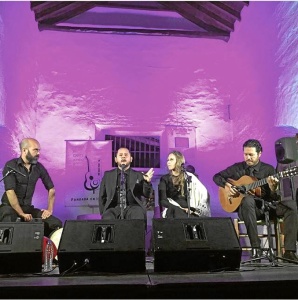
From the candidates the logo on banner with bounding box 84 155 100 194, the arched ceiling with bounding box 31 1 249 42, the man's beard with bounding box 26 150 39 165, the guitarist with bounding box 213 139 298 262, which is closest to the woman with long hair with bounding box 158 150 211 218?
the guitarist with bounding box 213 139 298 262

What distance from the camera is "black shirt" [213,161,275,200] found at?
451cm

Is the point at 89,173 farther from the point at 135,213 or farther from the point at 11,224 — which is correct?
the point at 11,224

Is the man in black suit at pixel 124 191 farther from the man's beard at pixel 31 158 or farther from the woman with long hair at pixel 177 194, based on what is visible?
the man's beard at pixel 31 158

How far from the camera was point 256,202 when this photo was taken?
4477mm

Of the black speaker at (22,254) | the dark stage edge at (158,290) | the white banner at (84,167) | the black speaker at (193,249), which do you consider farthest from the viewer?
the white banner at (84,167)

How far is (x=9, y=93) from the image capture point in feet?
20.2

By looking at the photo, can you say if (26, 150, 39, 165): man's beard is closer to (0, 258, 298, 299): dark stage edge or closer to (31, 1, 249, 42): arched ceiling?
(0, 258, 298, 299): dark stage edge

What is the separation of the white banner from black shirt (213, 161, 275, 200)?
8.54 ft

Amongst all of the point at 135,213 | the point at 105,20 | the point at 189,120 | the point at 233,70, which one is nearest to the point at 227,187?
the point at 135,213

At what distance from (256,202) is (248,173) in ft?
1.52

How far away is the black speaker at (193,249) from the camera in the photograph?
2.78m

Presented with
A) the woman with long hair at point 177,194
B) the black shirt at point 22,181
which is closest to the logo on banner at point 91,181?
the black shirt at point 22,181

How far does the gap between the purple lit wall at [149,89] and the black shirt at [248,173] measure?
185 cm

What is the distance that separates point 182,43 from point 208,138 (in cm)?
185
